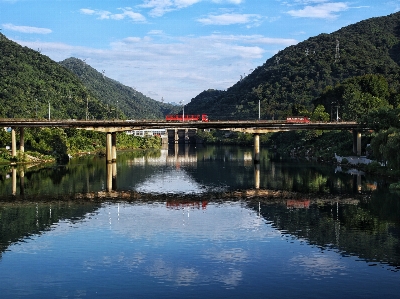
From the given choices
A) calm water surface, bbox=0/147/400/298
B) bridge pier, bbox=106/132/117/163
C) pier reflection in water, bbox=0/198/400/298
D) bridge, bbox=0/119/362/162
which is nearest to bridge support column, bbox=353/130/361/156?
bridge, bbox=0/119/362/162

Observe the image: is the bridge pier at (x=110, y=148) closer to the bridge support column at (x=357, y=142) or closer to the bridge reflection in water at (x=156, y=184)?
the bridge reflection in water at (x=156, y=184)

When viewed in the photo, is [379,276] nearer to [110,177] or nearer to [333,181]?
[333,181]

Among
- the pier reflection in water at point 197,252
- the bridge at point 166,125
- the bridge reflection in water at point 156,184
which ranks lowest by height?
the pier reflection in water at point 197,252

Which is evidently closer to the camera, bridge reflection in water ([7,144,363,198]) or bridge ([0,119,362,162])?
bridge reflection in water ([7,144,363,198])

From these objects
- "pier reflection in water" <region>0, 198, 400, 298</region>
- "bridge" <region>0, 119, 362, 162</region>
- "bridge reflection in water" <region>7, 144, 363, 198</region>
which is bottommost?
"pier reflection in water" <region>0, 198, 400, 298</region>

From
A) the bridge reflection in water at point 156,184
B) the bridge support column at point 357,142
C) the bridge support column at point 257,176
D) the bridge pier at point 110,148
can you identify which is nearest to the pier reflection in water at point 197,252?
the bridge reflection in water at point 156,184

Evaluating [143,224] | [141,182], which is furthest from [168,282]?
[141,182]

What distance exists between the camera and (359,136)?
144375 millimetres

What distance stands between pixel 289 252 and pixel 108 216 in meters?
25.5

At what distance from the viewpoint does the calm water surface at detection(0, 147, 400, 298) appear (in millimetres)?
39562

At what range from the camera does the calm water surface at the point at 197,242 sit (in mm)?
39562

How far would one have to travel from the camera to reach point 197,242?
52.4 metres

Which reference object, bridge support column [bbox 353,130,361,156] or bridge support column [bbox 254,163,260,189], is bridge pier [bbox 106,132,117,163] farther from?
bridge support column [bbox 353,130,361,156]

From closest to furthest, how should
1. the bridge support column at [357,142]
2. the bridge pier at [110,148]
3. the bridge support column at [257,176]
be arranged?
the bridge support column at [257,176]
the bridge pier at [110,148]
the bridge support column at [357,142]
